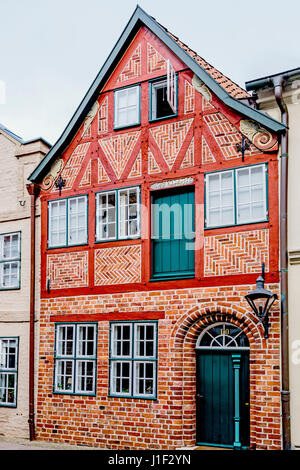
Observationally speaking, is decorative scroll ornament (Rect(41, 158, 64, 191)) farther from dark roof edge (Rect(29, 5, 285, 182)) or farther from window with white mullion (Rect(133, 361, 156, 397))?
window with white mullion (Rect(133, 361, 156, 397))

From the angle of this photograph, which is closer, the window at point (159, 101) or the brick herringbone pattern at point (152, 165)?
the brick herringbone pattern at point (152, 165)

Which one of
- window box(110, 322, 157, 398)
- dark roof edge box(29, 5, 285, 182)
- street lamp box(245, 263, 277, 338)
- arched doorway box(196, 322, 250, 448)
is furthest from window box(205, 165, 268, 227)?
window box(110, 322, 157, 398)

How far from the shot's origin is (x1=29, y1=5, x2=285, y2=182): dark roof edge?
1202 cm

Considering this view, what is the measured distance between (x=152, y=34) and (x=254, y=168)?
4.21 metres

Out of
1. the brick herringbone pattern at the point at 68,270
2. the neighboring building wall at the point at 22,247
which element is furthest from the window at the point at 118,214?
the neighboring building wall at the point at 22,247

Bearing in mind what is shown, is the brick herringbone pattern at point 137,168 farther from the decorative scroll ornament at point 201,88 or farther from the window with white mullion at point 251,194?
the window with white mullion at point 251,194

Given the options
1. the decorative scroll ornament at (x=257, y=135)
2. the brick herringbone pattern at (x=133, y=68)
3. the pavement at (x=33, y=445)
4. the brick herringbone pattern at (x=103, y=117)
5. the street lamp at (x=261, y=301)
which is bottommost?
the pavement at (x=33, y=445)

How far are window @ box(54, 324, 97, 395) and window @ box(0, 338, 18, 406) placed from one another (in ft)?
4.59

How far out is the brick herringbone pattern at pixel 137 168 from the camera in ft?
44.5

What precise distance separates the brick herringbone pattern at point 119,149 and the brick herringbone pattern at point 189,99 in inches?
50.6

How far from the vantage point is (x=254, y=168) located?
12.0 m

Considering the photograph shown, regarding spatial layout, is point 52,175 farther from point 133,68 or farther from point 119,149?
point 133,68

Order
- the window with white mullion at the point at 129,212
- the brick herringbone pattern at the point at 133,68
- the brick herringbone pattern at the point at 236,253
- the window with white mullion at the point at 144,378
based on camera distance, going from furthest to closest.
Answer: the brick herringbone pattern at the point at 133,68, the window with white mullion at the point at 129,212, the window with white mullion at the point at 144,378, the brick herringbone pattern at the point at 236,253

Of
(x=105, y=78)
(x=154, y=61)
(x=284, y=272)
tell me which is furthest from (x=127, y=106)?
(x=284, y=272)
